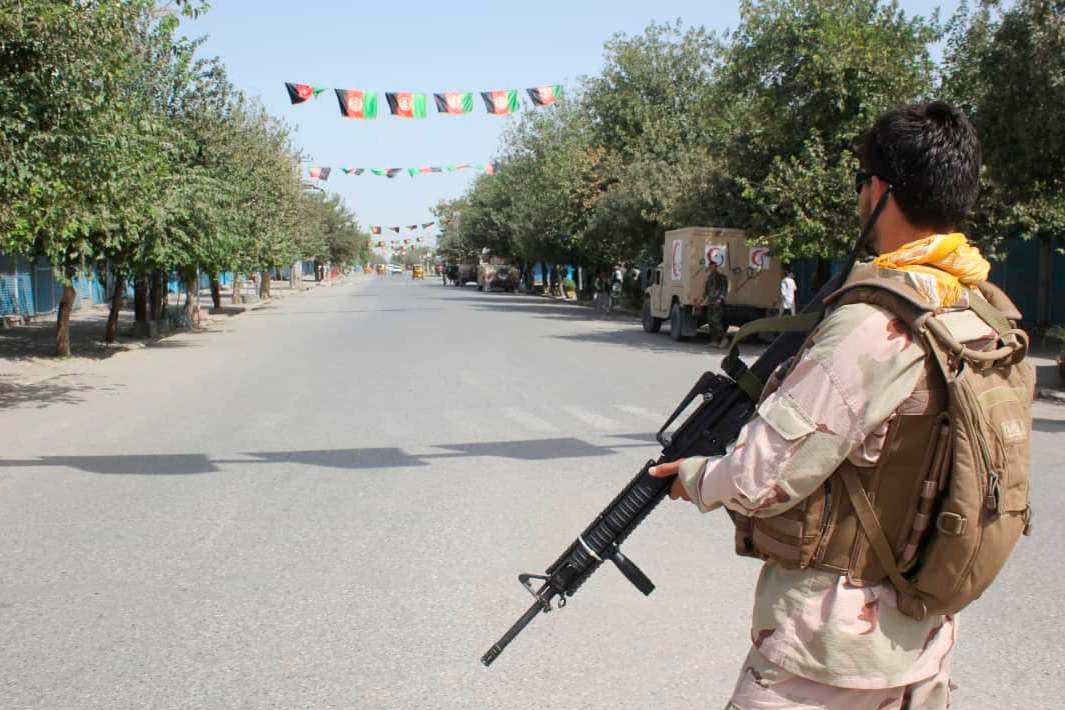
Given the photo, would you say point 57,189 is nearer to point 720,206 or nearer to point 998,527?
point 998,527

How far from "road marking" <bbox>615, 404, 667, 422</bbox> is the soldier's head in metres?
8.45

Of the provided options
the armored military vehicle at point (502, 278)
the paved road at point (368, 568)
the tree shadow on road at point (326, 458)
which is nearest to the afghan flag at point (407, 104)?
the paved road at point (368, 568)

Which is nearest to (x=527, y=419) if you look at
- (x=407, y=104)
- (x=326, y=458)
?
(x=326, y=458)

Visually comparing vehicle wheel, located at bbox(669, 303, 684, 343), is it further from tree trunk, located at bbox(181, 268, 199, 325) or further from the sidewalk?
the sidewalk

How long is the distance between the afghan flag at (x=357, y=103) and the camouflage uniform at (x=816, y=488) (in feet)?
95.2

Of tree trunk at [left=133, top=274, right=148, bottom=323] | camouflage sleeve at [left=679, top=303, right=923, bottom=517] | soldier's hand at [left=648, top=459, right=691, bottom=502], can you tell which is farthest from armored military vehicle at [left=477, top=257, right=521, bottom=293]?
camouflage sleeve at [left=679, top=303, right=923, bottom=517]

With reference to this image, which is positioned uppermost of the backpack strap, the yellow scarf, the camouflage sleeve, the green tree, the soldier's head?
the green tree

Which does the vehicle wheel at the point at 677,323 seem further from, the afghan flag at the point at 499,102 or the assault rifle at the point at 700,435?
the assault rifle at the point at 700,435

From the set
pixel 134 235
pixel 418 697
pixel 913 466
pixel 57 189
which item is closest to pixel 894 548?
pixel 913 466

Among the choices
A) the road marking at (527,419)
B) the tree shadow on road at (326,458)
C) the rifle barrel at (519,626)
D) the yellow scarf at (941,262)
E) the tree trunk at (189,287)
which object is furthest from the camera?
the tree trunk at (189,287)

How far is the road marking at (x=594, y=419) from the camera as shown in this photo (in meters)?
10.0

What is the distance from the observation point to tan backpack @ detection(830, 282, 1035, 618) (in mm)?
1771

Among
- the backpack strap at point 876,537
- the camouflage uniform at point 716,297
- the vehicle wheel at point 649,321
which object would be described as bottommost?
the vehicle wheel at point 649,321

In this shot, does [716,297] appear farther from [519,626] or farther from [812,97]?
[519,626]
